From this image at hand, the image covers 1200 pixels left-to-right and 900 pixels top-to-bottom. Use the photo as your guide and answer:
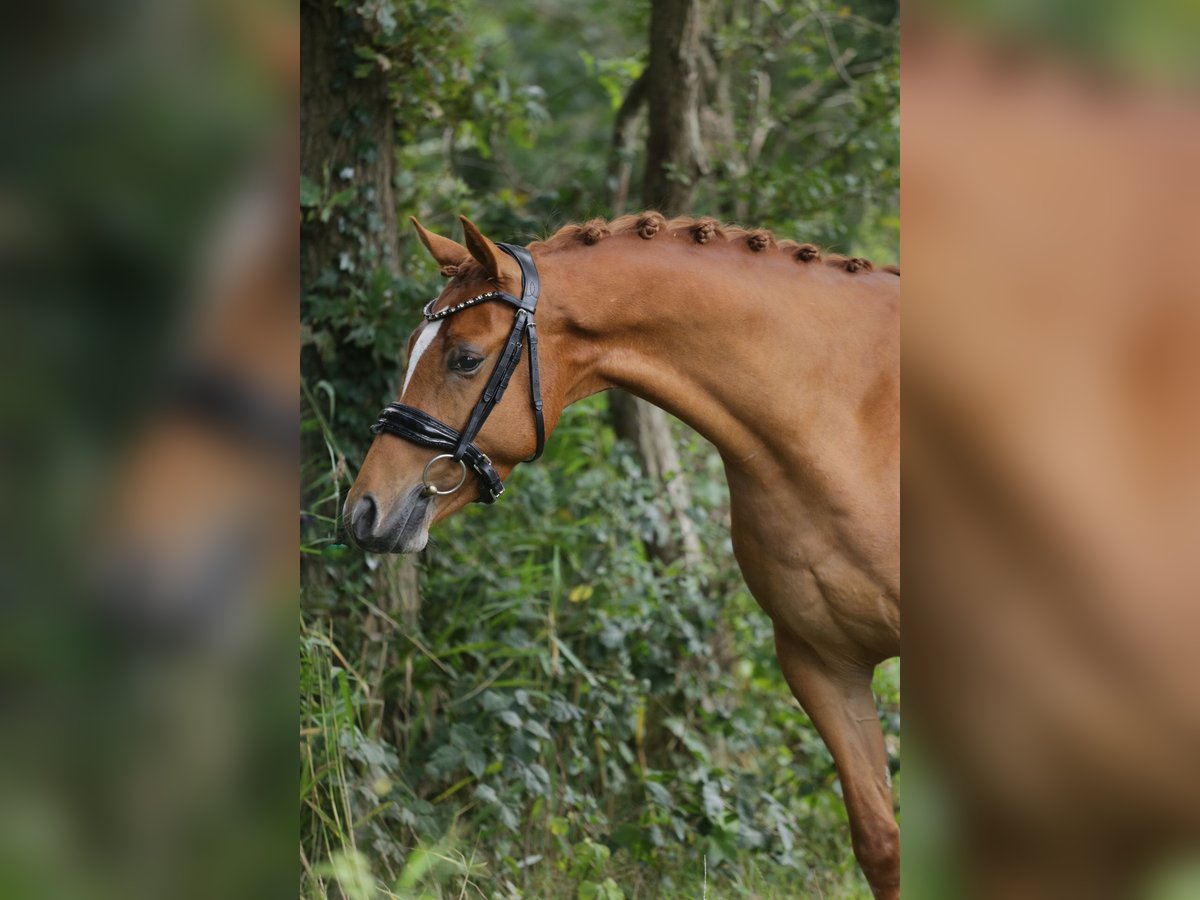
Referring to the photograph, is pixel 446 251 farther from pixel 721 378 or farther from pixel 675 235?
pixel 721 378

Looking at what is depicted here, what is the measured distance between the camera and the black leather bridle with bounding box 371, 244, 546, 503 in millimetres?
2883

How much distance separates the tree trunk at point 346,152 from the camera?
4.15 metres

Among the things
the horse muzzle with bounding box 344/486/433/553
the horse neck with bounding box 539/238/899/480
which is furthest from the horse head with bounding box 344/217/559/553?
the horse neck with bounding box 539/238/899/480

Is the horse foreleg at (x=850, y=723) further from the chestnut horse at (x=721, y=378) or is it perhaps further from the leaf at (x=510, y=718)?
the leaf at (x=510, y=718)

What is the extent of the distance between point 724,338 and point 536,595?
1.85 m

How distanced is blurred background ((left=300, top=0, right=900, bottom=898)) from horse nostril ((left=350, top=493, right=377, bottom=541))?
0.51m

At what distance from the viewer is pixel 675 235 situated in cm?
308

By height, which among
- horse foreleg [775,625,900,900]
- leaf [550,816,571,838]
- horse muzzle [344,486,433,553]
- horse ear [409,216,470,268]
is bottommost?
leaf [550,816,571,838]

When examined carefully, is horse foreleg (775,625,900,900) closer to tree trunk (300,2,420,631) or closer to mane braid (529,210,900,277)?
mane braid (529,210,900,277)

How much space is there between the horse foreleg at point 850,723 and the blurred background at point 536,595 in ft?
2.68

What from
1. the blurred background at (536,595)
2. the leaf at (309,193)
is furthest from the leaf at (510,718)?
the leaf at (309,193)
